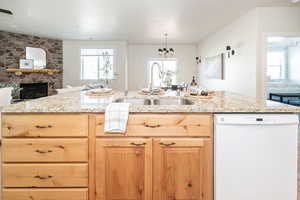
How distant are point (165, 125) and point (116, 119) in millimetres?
359

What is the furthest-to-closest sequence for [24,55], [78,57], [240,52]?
1. [78,57]
2. [24,55]
3. [240,52]

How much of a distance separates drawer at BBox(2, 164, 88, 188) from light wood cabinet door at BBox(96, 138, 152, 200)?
0.50 feet

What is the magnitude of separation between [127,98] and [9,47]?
24.0 ft

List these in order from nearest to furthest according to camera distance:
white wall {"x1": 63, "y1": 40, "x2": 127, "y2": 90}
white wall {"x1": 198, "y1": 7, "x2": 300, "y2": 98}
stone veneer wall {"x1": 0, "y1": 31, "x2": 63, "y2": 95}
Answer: white wall {"x1": 198, "y1": 7, "x2": 300, "y2": 98}
stone veneer wall {"x1": 0, "y1": 31, "x2": 63, "y2": 95}
white wall {"x1": 63, "y1": 40, "x2": 127, "y2": 90}

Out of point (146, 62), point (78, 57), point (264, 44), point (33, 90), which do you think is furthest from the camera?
point (146, 62)

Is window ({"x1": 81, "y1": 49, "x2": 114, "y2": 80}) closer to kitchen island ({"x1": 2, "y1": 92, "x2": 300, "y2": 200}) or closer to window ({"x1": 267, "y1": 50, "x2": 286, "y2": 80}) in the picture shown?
window ({"x1": 267, "y1": 50, "x2": 286, "y2": 80})

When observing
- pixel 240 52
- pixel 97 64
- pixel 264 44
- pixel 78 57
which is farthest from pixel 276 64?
pixel 78 57

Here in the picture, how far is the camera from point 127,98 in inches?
116

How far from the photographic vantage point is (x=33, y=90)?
957 centimetres

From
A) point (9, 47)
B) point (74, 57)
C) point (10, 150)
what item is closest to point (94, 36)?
point (74, 57)

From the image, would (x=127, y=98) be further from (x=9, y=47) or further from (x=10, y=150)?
(x=9, y=47)

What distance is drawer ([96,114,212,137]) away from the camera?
2.03 meters

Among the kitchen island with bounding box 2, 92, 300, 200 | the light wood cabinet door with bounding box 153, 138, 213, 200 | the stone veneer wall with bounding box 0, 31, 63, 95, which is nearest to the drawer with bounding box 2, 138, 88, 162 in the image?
the kitchen island with bounding box 2, 92, 300, 200

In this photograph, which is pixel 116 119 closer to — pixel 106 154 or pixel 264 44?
pixel 106 154
